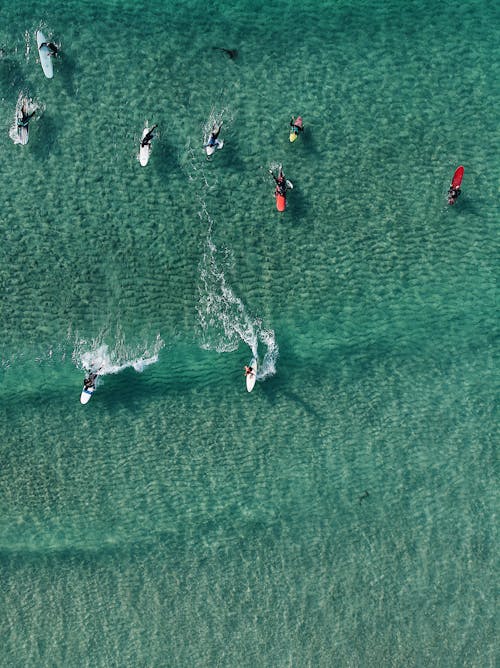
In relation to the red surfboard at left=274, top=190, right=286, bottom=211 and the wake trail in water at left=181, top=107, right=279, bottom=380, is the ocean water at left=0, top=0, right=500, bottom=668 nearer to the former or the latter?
the wake trail in water at left=181, top=107, right=279, bottom=380

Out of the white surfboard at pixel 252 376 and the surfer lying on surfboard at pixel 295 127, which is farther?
the white surfboard at pixel 252 376

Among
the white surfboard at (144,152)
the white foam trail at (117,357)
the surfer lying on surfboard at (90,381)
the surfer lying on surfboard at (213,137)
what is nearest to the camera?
the surfer lying on surfboard at (213,137)

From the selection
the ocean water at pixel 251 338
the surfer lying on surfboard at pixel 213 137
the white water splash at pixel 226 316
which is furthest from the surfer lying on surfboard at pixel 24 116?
the white water splash at pixel 226 316

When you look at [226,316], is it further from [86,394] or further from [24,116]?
[24,116]

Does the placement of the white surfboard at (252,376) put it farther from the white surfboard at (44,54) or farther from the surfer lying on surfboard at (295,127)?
the white surfboard at (44,54)

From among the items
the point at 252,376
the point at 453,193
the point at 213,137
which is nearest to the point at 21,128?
the point at 213,137

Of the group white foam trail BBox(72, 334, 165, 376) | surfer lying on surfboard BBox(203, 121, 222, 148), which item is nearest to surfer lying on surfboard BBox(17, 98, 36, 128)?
surfer lying on surfboard BBox(203, 121, 222, 148)
